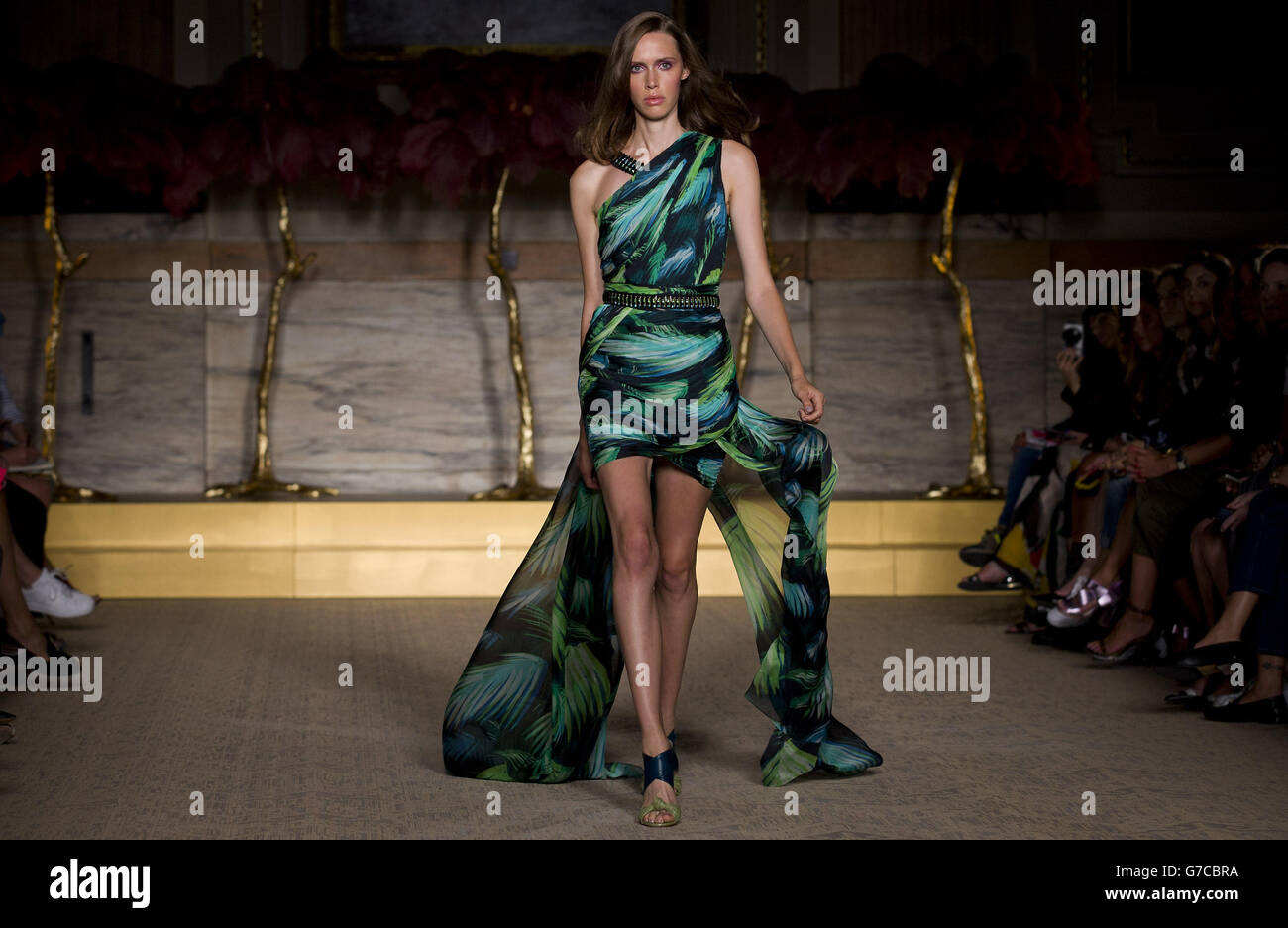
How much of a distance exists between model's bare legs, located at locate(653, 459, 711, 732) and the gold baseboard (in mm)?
3164

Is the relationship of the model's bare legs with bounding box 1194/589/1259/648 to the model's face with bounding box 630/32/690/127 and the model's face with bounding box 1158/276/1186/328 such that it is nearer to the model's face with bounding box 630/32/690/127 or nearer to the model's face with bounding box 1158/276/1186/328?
the model's face with bounding box 1158/276/1186/328

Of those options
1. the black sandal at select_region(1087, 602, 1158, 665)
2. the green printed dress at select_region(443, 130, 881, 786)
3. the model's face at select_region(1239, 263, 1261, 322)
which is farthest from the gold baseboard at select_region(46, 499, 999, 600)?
the green printed dress at select_region(443, 130, 881, 786)

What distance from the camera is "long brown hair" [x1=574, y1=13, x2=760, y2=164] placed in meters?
3.14

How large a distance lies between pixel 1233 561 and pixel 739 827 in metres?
1.92

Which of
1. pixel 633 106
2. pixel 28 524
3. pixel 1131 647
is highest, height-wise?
pixel 633 106

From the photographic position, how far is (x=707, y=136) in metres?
3.21

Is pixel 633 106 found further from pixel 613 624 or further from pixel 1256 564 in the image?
pixel 1256 564

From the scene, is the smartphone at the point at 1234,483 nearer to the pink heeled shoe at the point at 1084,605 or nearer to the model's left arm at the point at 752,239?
the pink heeled shoe at the point at 1084,605

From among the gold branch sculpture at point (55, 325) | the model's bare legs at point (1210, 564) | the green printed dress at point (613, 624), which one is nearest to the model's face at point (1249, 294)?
the model's bare legs at point (1210, 564)

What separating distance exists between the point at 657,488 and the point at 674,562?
159mm

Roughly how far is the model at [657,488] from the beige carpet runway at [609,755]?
115 millimetres

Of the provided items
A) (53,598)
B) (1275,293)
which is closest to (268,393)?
(53,598)

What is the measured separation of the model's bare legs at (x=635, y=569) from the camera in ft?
10.3

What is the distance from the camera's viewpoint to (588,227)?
3246 millimetres
